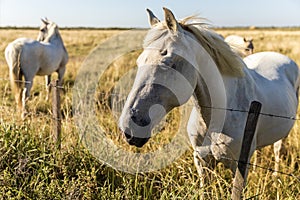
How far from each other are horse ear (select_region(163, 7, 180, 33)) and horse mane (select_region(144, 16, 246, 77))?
0.16ft

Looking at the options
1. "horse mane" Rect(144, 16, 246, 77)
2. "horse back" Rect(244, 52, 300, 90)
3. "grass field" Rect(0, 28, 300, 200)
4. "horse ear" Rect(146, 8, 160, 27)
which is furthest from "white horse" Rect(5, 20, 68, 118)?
"horse mane" Rect(144, 16, 246, 77)

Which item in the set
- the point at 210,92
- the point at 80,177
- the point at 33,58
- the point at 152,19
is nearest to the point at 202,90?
the point at 210,92

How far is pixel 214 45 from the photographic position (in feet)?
8.08

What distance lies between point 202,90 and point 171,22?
59 cm

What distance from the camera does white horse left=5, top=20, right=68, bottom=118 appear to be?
7.02 m

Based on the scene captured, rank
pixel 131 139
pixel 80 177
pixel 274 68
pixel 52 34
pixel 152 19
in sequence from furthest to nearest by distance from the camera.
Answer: pixel 52 34, pixel 274 68, pixel 80 177, pixel 152 19, pixel 131 139

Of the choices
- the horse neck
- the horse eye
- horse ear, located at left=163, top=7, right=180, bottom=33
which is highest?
horse ear, located at left=163, top=7, right=180, bottom=33

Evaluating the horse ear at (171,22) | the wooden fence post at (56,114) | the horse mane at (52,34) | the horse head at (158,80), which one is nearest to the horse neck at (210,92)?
the horse head at (158,80)

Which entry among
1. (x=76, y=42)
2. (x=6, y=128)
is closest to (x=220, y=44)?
(x=6, y=128)

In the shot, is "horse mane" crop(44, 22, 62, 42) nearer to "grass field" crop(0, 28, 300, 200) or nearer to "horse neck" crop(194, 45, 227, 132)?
"grass field" crop(0, 28, 300, 200)

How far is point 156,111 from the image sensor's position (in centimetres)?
205

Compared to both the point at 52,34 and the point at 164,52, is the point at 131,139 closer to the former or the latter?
the point at 164,52

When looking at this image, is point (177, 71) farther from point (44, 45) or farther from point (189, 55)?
point (44, 45)

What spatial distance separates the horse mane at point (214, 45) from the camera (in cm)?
235
